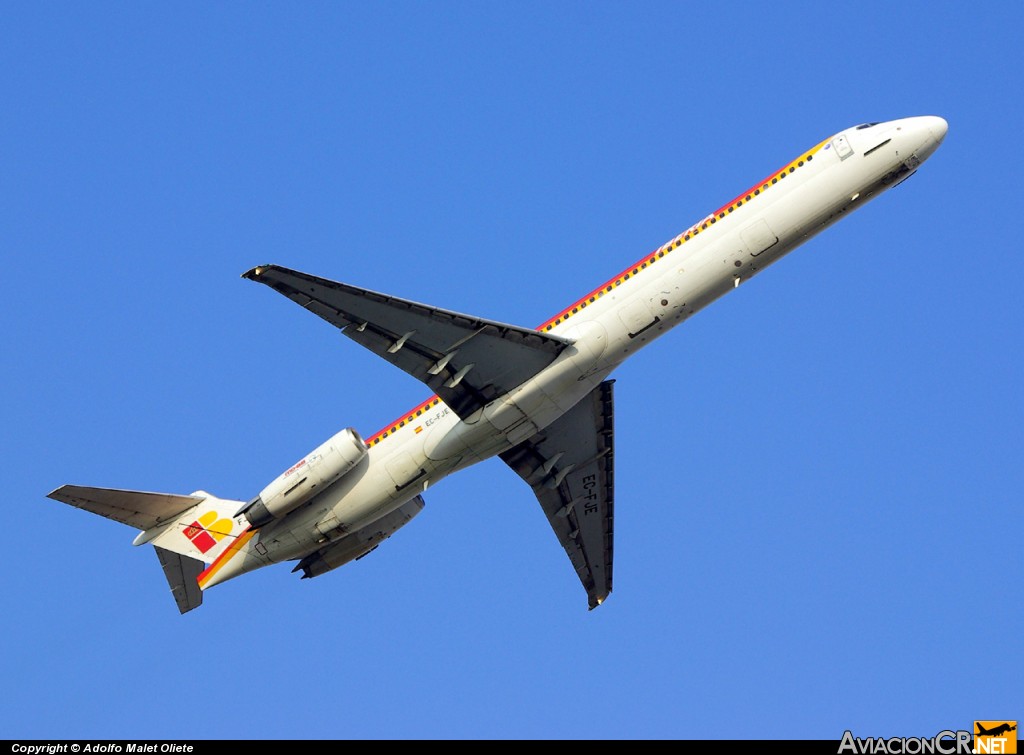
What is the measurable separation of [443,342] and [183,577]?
51.5 ft

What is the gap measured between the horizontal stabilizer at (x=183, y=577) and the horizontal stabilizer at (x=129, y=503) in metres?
1.32

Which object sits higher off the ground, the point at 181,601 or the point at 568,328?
the point at 568,328

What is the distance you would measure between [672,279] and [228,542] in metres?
19.5

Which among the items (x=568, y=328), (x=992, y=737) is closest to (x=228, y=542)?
(x=568, y=328)

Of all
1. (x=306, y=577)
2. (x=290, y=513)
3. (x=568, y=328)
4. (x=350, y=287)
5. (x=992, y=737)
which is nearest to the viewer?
(x=992, y=737)

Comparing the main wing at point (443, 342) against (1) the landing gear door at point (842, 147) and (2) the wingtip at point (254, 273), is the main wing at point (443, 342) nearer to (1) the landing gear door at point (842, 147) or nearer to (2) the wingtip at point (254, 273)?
(2) the wingtip at point (254, 273)

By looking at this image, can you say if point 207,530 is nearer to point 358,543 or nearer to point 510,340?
point 358,543

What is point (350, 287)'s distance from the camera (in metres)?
39.9

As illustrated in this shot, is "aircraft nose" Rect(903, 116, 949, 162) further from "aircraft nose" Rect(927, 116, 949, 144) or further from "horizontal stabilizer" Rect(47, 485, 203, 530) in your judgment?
"horizontal stabilizer" Rect(47, 485, 203, 530)

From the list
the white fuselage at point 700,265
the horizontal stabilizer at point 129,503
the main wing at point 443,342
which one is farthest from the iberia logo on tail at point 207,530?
the main wing at point 443,342

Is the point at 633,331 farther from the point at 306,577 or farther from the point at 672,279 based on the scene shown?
the point at 306,577

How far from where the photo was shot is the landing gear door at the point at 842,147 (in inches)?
1635

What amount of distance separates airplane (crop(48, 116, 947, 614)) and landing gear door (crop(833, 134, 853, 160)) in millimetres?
46

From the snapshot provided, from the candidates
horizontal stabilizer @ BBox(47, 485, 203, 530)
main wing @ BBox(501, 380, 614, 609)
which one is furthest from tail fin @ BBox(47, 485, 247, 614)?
main wing @ BBox(501, 380, 614, 609)
